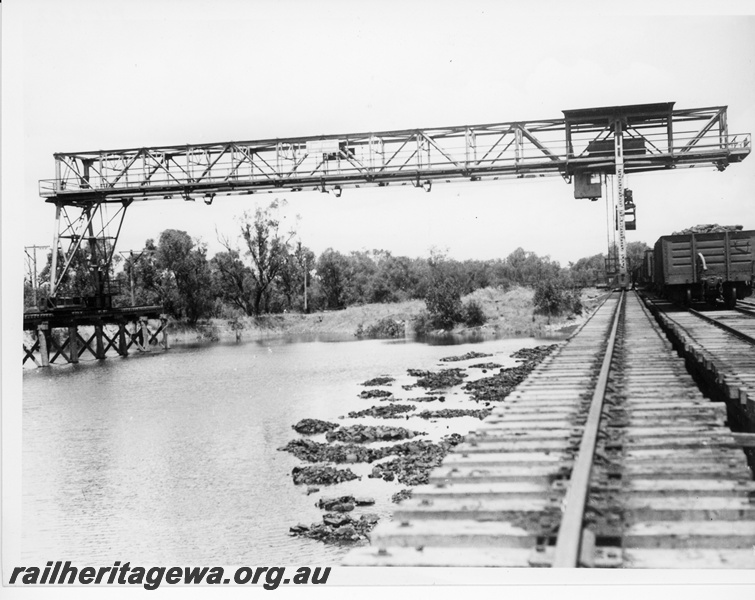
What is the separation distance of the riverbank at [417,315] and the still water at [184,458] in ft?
26.8

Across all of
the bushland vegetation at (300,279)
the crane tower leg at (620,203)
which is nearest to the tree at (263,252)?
the bushland vegetation at (300,279)

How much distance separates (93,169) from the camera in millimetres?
12812

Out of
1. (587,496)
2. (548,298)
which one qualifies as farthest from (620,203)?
(548,298)

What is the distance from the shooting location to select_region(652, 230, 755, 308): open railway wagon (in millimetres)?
15875

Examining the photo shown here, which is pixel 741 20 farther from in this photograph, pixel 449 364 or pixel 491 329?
pixel 491 329

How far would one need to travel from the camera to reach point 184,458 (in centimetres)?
1134

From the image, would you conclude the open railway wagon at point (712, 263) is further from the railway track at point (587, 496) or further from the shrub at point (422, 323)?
the shrub at point (422, 323)

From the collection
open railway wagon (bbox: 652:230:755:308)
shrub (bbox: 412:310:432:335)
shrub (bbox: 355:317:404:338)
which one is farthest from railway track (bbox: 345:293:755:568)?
shrub (bbox: 355:317:404:338)

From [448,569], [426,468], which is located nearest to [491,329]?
[426,468]

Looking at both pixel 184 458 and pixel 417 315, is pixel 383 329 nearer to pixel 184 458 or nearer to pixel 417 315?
pixel 417 315

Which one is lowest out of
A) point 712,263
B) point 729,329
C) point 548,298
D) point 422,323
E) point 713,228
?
point 422,323

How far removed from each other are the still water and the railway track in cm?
361

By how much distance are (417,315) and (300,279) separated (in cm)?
619

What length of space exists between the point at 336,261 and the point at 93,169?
20.0 m
